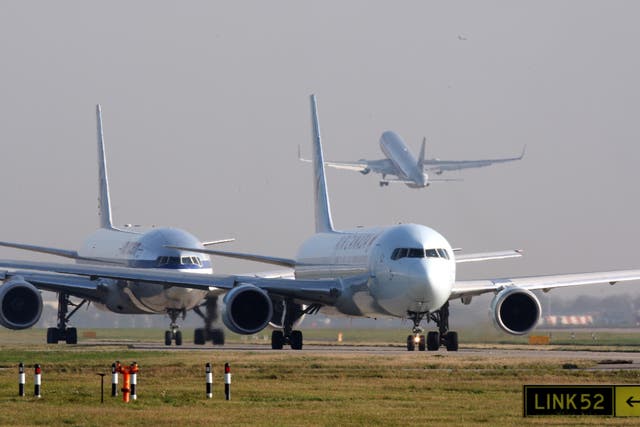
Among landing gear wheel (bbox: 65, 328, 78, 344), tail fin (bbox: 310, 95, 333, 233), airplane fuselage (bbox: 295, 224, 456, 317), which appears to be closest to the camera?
airplane fuselage (bbox: 295, 224, 456, 317)

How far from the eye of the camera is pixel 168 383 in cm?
3441

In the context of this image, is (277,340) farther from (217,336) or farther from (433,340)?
(217,336)

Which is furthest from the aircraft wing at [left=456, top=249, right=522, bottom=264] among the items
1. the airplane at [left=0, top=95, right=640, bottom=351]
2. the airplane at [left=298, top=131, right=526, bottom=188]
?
the airplane at [left=298, top=131, right=526, bottom=188]

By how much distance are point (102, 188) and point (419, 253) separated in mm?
30458

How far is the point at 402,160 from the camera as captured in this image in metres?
146

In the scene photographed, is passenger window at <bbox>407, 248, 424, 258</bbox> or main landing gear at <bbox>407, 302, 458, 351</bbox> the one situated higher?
passenger window at <bbox>407, 248, 424, 258</bbox>

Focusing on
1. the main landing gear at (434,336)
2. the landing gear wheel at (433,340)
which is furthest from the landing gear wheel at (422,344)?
the landing gear wheel at (433,340)

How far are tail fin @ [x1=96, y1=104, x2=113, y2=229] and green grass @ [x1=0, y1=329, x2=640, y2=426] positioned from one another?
29.0 metres

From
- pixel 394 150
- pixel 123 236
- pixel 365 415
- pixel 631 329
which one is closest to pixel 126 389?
pixel 365 415

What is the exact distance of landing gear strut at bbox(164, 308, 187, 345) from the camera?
204 ft

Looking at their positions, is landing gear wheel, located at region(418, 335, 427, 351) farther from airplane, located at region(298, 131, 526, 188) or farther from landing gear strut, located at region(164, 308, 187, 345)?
airplane, located at region(298, 131, 526, 188)

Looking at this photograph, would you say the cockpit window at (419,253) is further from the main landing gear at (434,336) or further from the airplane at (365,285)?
the main landing gear at (434,336)

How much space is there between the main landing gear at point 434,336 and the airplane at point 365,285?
0.11 feet

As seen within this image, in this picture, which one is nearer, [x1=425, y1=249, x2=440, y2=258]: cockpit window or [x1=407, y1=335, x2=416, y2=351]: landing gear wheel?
[x1=425, y1=249, x2=440, y2=258]: cockpit window
